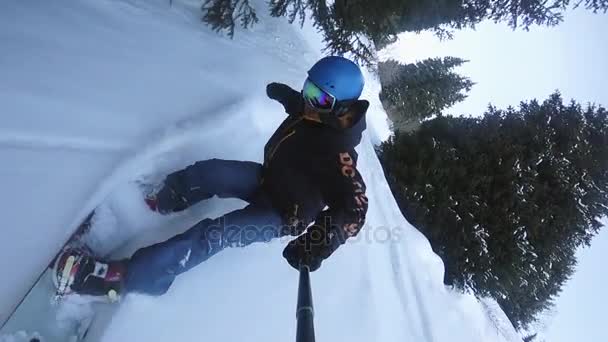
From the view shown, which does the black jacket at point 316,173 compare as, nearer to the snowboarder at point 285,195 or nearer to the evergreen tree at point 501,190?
the snowboarder at point 285,195

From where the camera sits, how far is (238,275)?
3887 mm

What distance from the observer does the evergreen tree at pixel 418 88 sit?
18453 millimetres

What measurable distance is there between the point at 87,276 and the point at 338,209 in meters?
1.74

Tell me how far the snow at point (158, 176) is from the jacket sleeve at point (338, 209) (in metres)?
1.15

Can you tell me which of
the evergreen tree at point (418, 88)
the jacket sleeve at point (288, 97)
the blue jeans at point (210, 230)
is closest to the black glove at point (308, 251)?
the blue jeans at point (210, 230)

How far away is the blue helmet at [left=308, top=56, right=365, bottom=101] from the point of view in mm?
3309

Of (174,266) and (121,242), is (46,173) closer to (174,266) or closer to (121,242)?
(121,242)

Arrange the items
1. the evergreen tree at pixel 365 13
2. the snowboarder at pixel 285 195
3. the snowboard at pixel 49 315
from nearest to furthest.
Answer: the snowboard at pixel 49 315 < the snowboarder at pixel 285 195 < the evergreen tree at pixel 365 13

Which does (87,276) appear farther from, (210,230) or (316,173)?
(316,173)

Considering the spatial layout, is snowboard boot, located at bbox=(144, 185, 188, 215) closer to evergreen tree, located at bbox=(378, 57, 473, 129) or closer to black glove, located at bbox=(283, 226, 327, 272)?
black glove, located at bbox=(283, 226, 327, 272)

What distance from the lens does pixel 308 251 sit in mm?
2922

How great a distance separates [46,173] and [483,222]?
259 inches

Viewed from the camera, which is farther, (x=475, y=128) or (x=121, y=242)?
(x=475, y=128)

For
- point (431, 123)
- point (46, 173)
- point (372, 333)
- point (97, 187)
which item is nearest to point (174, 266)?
point (97, 187)
